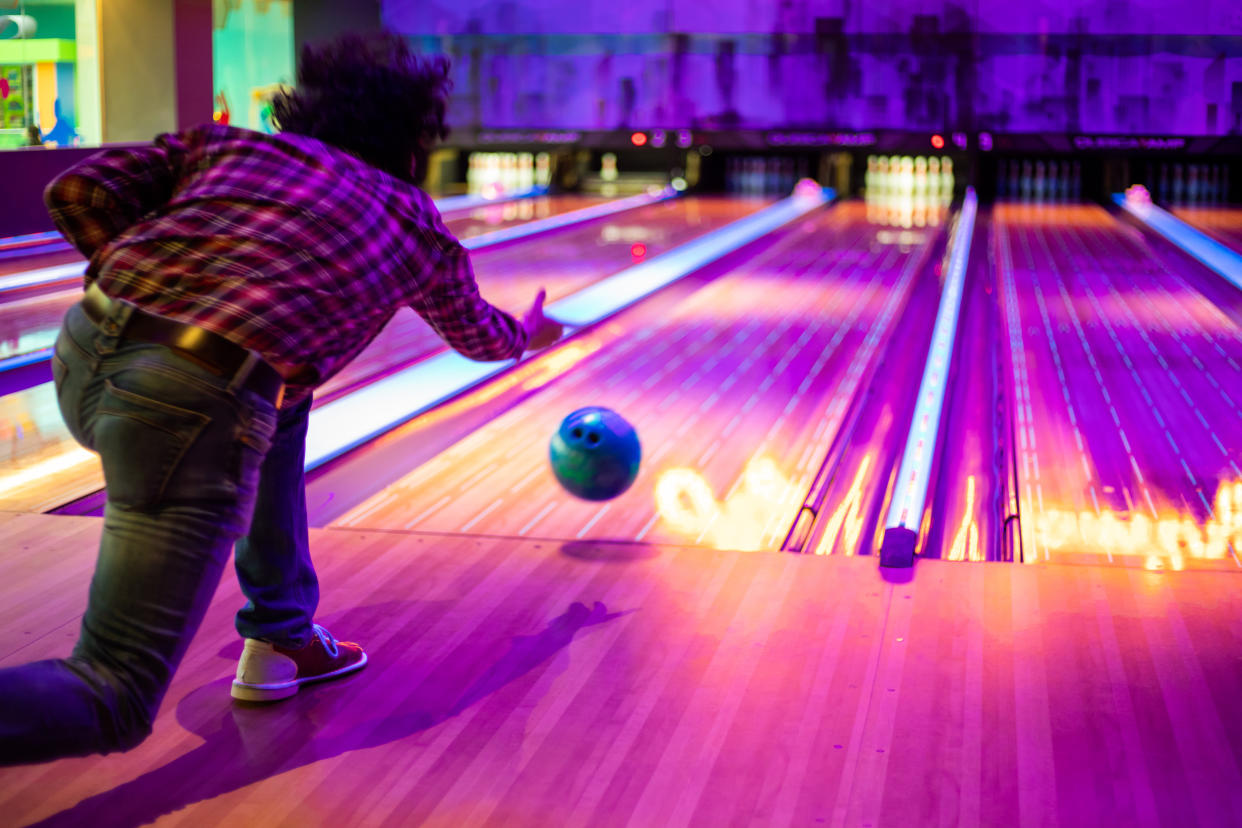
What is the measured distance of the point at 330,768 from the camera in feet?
4.94

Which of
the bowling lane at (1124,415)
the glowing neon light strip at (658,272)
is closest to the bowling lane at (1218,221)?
the bowling lane at (1124,415)

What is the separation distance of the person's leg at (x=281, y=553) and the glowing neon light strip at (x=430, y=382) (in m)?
1.29

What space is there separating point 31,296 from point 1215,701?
4.63 metres

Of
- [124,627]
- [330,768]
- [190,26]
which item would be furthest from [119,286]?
[190,26]

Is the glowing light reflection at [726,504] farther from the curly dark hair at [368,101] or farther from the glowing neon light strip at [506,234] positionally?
the curly dark hair at [368,101]

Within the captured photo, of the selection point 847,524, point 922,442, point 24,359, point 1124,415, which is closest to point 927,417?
point 922,442

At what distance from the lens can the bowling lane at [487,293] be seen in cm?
279

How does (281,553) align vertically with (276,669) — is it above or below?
above

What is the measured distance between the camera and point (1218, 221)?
8.22 meters

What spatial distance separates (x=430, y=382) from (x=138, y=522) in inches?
106

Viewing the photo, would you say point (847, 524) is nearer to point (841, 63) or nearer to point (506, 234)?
point (506, 234)

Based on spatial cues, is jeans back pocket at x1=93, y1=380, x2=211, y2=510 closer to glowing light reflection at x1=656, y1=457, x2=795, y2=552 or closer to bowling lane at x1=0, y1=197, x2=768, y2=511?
glowing light reflection at x1=656, y1=457, x2=795, y2=552

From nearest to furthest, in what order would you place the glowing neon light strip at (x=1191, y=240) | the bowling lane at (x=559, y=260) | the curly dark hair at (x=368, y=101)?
the curly dark hair at (x=368, y=101) → the bowling lane at (x=559, y=260) → the glowing neon light strip at (x=1191, y=240)

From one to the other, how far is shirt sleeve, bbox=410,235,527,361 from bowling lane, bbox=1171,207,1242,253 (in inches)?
247
